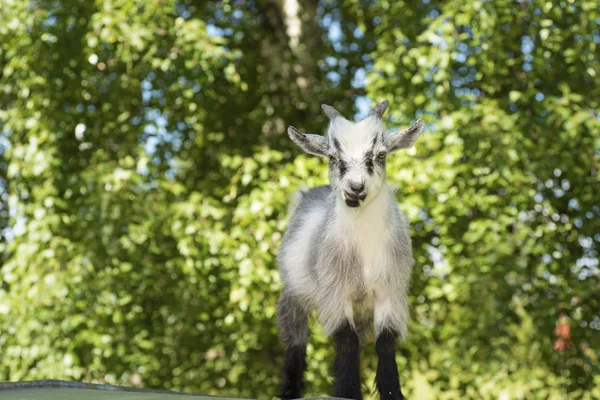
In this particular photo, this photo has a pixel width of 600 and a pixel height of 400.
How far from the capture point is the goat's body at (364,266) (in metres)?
3.51

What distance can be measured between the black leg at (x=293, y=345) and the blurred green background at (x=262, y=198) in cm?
181

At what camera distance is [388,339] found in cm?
352

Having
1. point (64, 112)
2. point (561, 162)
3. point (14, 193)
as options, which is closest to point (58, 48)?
point (64, 112)

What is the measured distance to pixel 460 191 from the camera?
21.1ft

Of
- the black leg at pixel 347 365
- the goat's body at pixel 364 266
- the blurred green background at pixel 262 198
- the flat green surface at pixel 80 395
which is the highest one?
the goat's body at pixel 364 266

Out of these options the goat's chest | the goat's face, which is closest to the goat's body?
the goat's chest

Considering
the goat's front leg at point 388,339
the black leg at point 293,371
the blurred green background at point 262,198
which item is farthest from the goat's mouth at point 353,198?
the blurred green background at point 262,198

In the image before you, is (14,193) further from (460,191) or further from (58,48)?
(460,191)

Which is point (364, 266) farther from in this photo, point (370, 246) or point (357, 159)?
point (357, 159)

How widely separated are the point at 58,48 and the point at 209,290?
7.57 ft

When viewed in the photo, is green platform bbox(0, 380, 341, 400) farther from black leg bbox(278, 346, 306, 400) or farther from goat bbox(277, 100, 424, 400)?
goat bbox(277, 100, 424, 400)

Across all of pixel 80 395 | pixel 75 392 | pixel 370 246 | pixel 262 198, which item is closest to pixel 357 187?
pixel 370 246

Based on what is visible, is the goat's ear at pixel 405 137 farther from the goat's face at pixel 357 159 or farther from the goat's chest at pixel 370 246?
the goat's chest at pixel 370 246

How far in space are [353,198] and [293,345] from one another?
1.29 metres
